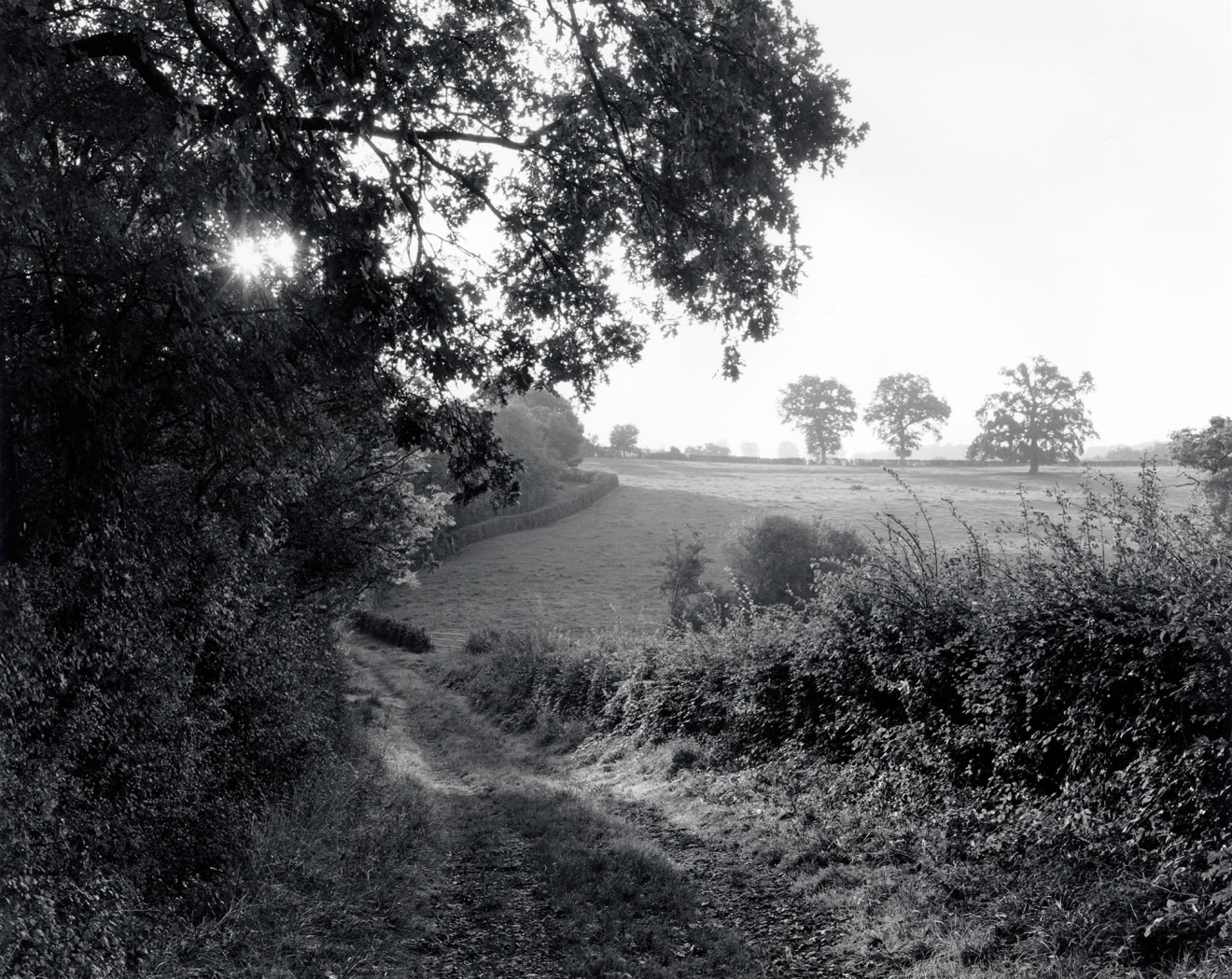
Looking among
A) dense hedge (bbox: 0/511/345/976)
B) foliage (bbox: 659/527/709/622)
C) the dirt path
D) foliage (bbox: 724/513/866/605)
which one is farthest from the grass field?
dense hedge (bbox: 0/511/345/976)

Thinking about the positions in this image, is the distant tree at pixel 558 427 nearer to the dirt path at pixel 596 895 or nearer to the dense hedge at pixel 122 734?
the dirt path at pixel 596 895

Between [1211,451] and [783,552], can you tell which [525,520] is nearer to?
[783,552]

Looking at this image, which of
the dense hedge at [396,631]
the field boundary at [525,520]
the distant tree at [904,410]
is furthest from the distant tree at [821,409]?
the dense hedge at [396,631]

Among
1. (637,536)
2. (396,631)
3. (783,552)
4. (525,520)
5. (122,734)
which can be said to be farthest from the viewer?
(525,520)

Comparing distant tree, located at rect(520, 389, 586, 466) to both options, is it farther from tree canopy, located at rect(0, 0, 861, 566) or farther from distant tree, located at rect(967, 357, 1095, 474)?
tree canopy, located at rect(0, 0, 861, 566)

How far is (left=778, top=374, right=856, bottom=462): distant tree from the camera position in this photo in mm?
98062

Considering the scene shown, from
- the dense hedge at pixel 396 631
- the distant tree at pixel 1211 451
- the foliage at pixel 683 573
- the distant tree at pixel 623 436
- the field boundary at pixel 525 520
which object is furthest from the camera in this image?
the distant tree at pixel 623 436

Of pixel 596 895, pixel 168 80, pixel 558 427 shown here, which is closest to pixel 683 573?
pixel 596 895

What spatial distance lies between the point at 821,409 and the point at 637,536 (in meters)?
53.3

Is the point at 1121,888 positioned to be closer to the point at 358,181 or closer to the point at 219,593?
the point at 219,593

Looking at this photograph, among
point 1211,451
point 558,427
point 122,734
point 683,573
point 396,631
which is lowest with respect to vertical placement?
point 396,631

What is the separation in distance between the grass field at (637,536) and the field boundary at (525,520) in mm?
767

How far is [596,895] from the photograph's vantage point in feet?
25.4

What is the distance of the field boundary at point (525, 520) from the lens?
50.5 metres
